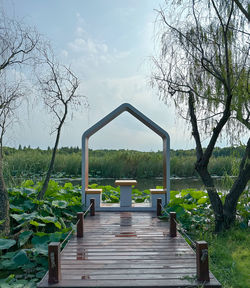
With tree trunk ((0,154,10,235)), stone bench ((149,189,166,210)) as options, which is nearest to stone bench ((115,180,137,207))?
stone bench ((149,189,166,210))

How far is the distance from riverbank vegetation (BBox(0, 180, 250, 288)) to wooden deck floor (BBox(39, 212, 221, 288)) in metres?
0.33

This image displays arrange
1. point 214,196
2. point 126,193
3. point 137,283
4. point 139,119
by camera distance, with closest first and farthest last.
Result: point 137,283 < point 214,196 < point 126,193 < point 139,119

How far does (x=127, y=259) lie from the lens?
3.39m

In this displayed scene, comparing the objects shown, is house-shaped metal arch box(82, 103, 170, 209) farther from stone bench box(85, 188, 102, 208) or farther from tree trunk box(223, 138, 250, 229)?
tree trunk box(223, 138, 250, 229)

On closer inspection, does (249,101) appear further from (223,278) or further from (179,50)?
(223,278)

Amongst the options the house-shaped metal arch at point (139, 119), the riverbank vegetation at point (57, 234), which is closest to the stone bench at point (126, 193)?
the house-shaped metal arch at point (139, 119)

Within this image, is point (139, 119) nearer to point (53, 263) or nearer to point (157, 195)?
point (157, 195)

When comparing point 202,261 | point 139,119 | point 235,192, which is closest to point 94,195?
point 139,119

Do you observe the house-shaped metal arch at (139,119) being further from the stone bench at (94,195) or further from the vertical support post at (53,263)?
the vertical support post at (53,263)

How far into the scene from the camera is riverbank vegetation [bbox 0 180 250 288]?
3357 millimetres

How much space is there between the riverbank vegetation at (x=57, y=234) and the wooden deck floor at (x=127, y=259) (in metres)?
0.33

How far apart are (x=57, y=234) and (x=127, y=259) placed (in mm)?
1060

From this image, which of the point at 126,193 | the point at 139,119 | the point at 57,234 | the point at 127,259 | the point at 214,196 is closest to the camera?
the point at 127,259

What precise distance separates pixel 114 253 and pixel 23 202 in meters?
2.90
